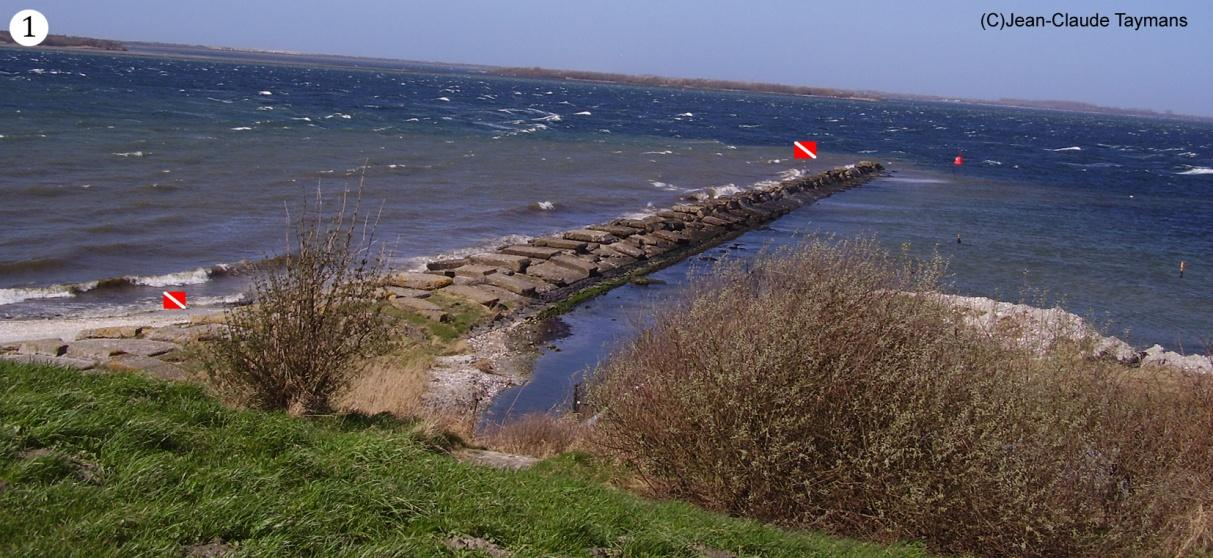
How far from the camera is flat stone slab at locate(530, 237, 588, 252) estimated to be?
2281 cm

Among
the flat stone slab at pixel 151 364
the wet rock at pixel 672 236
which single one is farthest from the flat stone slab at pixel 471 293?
the wet rock at pixel 672 236

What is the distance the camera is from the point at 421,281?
59.2 feet

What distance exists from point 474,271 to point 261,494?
1463cm

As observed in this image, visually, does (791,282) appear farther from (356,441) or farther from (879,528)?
(356,441)

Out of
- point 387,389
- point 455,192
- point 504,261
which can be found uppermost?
point 387,389

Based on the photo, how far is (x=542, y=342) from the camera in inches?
611

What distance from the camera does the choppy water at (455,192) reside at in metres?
20.4

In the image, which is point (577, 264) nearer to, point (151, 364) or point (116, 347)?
point (116, 347)

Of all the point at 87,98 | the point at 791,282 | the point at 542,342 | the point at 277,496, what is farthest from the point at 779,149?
the point at 277,496

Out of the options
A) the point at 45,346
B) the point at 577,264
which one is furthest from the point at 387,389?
the point at 577,264

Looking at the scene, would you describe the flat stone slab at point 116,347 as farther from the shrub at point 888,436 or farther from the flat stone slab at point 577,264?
the flat stone slab at point 577,264

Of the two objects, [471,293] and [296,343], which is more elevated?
[296,343]

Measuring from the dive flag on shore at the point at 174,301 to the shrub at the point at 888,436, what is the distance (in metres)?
11.1

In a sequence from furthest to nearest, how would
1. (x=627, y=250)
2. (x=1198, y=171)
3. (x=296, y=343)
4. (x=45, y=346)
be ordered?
(x=1198, y=171) → (x=627, y=250) → (x=45, y=346) → (x=296, y=343)
